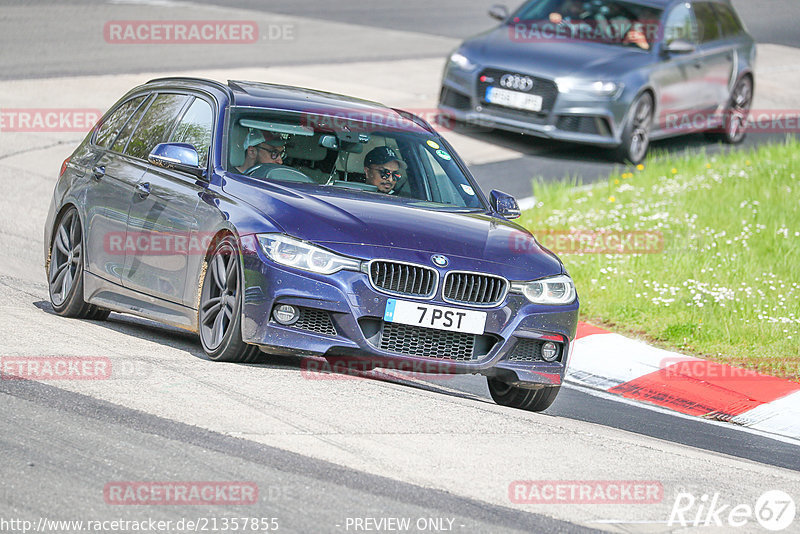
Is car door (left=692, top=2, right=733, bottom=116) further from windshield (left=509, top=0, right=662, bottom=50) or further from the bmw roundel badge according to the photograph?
the bmw roundel badge

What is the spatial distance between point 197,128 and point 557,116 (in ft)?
28.5

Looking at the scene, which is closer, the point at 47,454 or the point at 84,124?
the point at 47,454

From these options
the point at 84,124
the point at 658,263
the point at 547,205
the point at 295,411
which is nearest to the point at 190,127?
the point at 295,411

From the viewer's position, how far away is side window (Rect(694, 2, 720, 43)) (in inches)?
742

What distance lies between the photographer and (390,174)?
8656mm

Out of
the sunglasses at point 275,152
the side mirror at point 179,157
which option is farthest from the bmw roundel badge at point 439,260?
the side mirror at point 179,157

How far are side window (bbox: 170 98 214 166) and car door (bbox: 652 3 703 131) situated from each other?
968 centimetres

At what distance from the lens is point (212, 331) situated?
304 inches

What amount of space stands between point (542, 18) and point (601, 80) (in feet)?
5.79

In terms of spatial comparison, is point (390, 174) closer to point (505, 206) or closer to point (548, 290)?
point (505, 206)

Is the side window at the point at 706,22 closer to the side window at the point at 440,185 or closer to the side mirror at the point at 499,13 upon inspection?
the side mirror at the point at 499,13

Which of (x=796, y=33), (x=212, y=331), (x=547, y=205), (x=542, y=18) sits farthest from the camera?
(x=796, y=33)

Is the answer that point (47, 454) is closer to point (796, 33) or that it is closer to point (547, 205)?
point (547, 205)

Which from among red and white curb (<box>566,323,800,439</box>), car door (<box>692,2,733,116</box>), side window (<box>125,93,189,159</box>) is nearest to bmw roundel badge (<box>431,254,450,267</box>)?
side window (<box>125,93,189,159</box>)
